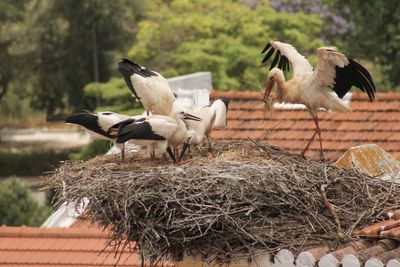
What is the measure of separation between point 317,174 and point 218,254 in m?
1.12

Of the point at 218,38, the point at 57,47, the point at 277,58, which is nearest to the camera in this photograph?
the point at 277,58

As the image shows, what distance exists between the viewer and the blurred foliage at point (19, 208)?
26.2 m

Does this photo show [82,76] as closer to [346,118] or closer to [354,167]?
[346,118]

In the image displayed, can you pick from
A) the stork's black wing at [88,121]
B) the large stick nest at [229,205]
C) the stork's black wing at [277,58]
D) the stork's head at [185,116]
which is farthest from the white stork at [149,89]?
the stork's black wing at [277,58]

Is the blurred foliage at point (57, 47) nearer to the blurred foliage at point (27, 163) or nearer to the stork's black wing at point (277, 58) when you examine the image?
the blurred foliage at point (27, 163)

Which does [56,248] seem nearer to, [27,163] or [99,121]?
[99,121]

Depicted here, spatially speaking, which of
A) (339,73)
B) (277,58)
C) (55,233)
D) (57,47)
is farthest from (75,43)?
(339,73)

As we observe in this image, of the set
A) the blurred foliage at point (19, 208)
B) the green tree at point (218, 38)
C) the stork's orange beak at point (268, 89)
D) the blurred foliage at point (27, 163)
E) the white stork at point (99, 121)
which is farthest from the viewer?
the blurred foliage at point (27, 163)

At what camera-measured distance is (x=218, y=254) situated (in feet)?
34.2

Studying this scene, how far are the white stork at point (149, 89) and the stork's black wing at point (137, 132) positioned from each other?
46 centimetres

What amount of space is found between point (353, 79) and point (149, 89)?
5.76ft

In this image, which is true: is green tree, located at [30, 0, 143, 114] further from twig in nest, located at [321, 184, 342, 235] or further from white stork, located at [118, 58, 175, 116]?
twig in nest, located at [321, 184, 342, 235]

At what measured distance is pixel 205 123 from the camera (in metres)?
12.2

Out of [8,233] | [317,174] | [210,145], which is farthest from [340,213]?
[8,233]
